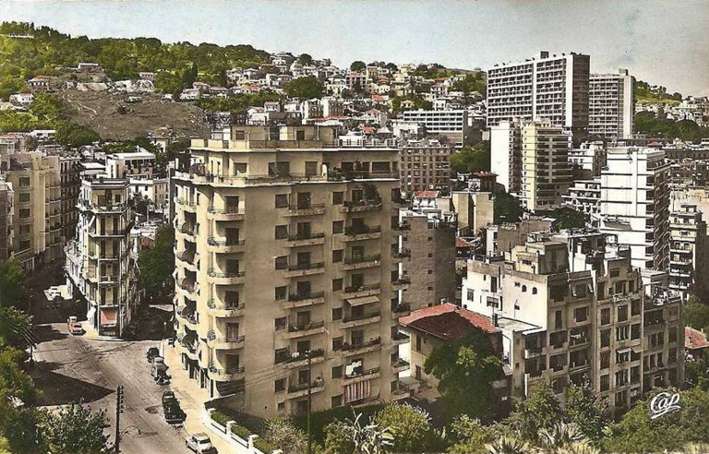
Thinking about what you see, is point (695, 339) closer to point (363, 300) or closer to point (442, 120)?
point (363, 300)

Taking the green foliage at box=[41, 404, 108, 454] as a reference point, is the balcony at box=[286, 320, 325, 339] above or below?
above

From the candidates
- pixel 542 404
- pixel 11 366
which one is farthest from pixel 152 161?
pixel 542 404

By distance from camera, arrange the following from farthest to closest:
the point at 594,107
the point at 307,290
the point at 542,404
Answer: the point at 594,107
the point at 542,404
the point at 307,290

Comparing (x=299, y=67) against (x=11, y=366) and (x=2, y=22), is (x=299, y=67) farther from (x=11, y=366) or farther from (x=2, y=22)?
(x=11, y=366)

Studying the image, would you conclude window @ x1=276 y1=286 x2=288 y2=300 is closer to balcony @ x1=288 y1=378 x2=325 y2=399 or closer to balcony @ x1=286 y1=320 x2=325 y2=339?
balcony @ x1=286 y1=320 x2=325 y2=339

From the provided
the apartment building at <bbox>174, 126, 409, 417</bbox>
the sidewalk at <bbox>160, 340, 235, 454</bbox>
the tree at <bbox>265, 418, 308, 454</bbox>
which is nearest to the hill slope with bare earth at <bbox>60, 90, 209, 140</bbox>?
the apartment building at <bbox>174, 126, 409, 417</bbox>

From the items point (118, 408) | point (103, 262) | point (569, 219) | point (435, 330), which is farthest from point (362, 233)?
point (569, 219)

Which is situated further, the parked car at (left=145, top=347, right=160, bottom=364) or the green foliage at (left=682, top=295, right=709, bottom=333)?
the green foliage at (left=682, top=295, right=709, bottom=333)
